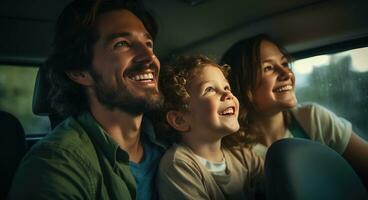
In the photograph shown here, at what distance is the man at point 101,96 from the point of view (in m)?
0.87

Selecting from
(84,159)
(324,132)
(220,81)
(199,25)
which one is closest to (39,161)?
(84,159)

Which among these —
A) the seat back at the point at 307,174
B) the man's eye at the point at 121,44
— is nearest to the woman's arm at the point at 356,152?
the seat back at the point at 307,174

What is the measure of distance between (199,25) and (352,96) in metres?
0.64

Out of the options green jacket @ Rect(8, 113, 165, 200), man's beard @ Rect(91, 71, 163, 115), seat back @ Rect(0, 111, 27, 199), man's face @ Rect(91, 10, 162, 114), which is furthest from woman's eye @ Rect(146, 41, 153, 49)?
seat back @ Rect(0, 111, 27, 199)

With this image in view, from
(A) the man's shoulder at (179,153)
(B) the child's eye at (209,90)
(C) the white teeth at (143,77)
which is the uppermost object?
(C) the white teeth at (143,77)

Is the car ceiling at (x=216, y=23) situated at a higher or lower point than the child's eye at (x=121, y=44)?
higher

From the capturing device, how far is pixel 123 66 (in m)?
0.95

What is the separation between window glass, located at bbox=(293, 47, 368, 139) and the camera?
4.39ft

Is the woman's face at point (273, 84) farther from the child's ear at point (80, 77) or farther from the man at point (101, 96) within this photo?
the child's ear at point (80, 77)

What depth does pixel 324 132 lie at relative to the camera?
1.34 m

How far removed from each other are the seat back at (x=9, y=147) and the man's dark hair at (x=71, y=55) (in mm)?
108

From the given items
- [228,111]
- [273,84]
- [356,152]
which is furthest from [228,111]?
[356,152]

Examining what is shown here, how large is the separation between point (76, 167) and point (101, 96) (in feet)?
0.64

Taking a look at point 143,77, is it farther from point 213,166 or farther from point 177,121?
point 213,166
